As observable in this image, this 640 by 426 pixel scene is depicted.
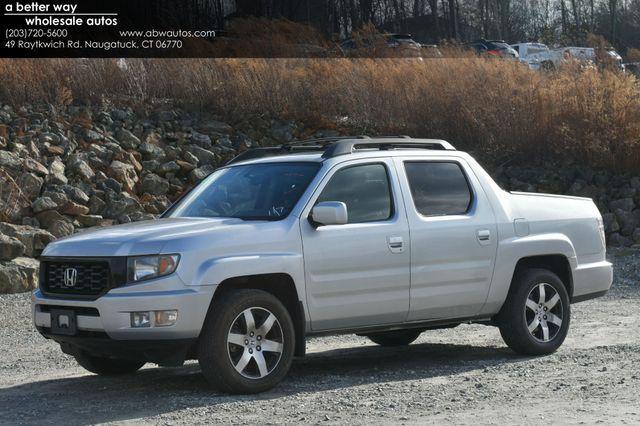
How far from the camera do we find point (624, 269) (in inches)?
699

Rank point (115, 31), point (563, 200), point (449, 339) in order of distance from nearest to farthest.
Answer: point (563, 200) < point (449, 339) < point (115, 31)

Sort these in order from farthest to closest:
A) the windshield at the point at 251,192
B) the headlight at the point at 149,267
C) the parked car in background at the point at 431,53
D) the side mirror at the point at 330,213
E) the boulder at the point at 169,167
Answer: the parked car in background at the point at 431,53 → the boulder at the point at 169,167 → the windshield at the point at 251,192 → the side mirror at the point at 330,213 → the headlight at the point at 149,267

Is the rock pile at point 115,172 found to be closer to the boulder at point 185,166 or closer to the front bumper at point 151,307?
the boulder at point 185,166

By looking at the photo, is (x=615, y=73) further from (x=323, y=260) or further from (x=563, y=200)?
(x=323, y=260)

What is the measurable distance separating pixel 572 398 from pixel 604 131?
53.4 feet

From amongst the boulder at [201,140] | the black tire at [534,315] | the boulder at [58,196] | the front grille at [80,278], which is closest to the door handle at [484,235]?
the black tire at [534,315]

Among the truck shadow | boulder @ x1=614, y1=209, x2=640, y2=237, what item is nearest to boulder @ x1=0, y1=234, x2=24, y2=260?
the truck shadow

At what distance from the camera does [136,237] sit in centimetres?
793

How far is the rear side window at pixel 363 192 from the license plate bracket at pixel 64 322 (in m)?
2.07

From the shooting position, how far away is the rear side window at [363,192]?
345 inches

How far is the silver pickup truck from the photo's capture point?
7.80 metres

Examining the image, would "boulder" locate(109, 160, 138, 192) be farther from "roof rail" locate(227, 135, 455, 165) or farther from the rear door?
the rear door

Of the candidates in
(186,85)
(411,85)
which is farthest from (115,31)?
(411,85)

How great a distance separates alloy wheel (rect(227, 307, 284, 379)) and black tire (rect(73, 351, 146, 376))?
1.25 m
